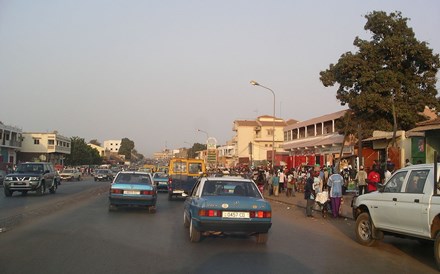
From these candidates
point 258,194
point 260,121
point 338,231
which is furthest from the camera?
point 260,121

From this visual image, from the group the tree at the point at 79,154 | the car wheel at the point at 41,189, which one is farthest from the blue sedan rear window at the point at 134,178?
the tree at the point at 79,154

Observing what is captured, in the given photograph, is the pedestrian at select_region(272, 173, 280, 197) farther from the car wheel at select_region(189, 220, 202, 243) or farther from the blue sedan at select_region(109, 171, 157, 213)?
the car wheel at select_region(189, 220, 202, 243)

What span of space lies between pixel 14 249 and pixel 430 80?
90.0 ft

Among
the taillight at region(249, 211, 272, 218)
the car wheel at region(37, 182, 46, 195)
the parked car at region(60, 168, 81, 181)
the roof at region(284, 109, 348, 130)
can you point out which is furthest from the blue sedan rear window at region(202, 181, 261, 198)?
the parked car at region(60, 168, 81, 181)

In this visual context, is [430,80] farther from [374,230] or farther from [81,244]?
[81,244]

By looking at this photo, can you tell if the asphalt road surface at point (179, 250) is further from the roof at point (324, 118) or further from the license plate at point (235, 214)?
the roof at point (324, 118)

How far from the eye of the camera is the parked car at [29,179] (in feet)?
79.6

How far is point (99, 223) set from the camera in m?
13.8

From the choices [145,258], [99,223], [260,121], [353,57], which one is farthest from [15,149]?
[145,258]

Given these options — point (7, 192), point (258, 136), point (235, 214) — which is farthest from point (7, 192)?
point (258, 136)

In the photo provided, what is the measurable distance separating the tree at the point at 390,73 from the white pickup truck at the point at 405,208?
19045 millimetres

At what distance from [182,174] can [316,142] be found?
23938mm

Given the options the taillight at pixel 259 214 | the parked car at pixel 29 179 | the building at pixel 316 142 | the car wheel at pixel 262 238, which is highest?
the building at pixel 316 142

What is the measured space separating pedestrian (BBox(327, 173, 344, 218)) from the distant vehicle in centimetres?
904
